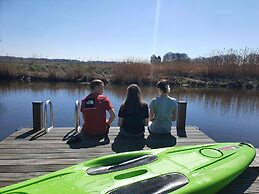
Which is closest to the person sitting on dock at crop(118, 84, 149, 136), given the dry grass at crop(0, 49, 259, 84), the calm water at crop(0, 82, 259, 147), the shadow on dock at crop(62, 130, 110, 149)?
the shadow on dock at crop(62, 130, 110, 149)

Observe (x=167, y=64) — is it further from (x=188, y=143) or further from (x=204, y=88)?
(x=188, y=143)

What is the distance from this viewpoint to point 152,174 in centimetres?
233

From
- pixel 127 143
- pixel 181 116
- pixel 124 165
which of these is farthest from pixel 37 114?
pixel 181 116

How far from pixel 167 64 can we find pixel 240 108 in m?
7.77

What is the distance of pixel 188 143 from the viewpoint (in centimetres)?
404

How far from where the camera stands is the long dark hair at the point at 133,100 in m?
3.75

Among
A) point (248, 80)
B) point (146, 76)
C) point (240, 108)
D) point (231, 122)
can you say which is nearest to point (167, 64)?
point (146, 76)

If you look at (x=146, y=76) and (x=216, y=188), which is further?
(x=146, y=76)

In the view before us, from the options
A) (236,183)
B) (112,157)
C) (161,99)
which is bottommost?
(236,183)

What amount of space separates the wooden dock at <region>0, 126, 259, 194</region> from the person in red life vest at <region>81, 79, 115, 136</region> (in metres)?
0.27

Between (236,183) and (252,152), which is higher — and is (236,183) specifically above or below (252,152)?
below

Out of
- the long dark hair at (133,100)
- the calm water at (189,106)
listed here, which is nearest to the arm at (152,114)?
the long dark hair at (133,100)

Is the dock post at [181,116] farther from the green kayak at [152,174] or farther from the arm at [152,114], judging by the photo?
the green kayak at [152,174]

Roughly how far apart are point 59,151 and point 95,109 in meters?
0.86
